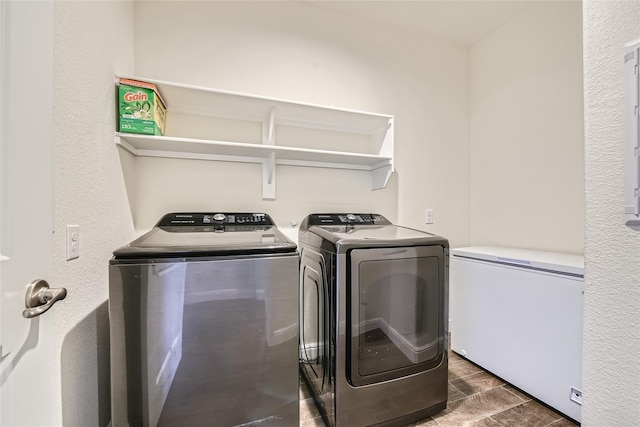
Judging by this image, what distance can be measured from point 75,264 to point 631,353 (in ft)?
6.24

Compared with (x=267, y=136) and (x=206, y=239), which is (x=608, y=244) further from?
(x=267, y=136)

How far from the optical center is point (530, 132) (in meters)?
2.11

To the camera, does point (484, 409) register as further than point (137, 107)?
Yes

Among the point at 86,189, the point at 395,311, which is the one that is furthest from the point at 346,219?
the point at 86,189

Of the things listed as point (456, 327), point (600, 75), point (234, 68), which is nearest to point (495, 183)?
point (456, 327)

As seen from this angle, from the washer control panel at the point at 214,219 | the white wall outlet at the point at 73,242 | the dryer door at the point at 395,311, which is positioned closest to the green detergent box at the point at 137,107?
the washer control panel at the point at 214,219

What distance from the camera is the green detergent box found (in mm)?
1385

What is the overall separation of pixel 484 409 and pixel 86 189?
7.51 ft

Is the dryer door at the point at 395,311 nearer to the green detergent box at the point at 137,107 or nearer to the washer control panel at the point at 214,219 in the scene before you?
the washer control panel at the point at 214,219

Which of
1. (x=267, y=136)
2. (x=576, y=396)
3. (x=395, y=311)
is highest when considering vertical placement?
(x=267, y=136)

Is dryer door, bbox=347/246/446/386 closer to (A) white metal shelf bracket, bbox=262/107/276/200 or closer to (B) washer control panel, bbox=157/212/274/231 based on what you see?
(B) washer control panel, bbox=157/212/274/231

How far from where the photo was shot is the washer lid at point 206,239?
104 cm

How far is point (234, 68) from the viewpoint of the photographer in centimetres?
189

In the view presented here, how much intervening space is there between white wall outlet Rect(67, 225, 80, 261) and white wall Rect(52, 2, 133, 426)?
2cm
